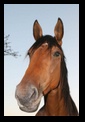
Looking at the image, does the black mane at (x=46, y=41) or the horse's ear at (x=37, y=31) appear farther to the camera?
the horse's ear at (x=37, y=31)

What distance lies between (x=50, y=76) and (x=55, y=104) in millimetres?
532

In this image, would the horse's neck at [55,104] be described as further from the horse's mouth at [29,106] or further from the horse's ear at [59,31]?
the horse's ear at [59,31]

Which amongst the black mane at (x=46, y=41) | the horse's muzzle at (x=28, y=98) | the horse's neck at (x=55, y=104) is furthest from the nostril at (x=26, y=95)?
the black mane at (x=46, y=41)

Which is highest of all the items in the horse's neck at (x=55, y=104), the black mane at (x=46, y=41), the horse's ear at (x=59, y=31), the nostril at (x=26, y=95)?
the horse's ear at (x=59, y=31)

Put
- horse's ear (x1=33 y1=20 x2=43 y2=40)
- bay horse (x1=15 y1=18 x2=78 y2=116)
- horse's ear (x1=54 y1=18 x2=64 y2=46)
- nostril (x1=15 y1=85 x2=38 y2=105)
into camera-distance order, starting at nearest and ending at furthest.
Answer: nostril (x1=15 y1=85 x2=38 y2=105) < bay horse (x1=15 y1=18 x2=78 y2=116) < horse's ear (x1=54 y1=18 x2=64 y2=46) < horse's ear (x1=33 y1=20 x2=43 y2=40)

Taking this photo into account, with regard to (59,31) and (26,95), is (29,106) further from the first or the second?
(59,31)

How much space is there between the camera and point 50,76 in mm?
4250

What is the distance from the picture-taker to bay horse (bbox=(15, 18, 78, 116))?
4070mm

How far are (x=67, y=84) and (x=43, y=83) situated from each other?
0.55 meters

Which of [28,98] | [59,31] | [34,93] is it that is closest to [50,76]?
[34,93]

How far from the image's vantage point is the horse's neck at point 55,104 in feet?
14.5

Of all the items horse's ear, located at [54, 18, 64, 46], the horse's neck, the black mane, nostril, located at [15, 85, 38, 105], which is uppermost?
horse's ear, located at [54, 18, 64, 46]

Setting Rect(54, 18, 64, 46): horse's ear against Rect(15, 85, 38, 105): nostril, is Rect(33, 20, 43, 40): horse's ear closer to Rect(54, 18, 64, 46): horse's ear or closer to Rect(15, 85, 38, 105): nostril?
Rect(54, 18, 64, 46): horse's ear

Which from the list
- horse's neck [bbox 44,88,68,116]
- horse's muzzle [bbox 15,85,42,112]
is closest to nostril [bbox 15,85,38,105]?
horse's muzzle [bbox 15,85,42,112]
